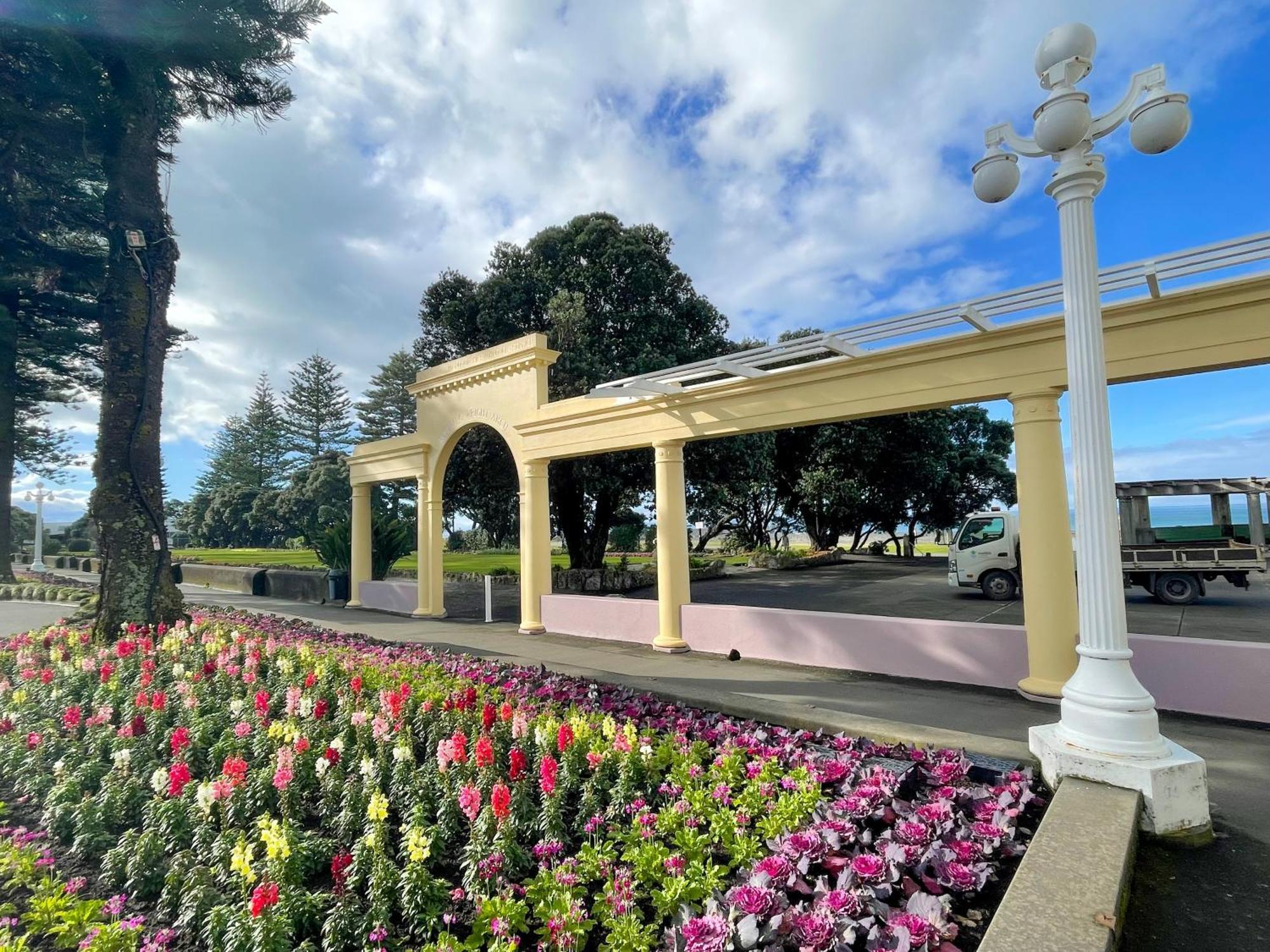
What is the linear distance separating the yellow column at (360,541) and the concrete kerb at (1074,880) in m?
13.8

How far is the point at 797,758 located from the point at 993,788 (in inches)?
37.3

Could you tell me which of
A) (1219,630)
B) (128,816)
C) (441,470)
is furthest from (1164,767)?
(441,470)

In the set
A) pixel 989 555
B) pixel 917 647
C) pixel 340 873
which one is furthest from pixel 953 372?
pixel 989 555

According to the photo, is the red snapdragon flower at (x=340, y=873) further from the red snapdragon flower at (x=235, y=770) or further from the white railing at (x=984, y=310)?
the white railing at (x=984, y=310)

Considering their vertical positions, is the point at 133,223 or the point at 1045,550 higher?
the point at 133,223

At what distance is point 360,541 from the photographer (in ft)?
47.0

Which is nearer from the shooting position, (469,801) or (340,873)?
(340,873)

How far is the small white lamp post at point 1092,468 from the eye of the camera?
299 cm

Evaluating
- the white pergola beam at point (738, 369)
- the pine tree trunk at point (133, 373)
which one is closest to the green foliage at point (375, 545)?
the pine tree trunk at point (133, 373)

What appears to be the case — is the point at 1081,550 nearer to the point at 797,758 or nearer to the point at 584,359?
the point at 797,758

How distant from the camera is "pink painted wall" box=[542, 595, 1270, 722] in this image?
5125 mm

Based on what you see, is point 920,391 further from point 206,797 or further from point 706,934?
point 206,797

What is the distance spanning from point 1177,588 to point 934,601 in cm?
424

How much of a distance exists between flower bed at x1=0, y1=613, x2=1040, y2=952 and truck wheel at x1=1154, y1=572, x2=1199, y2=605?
1205cm
